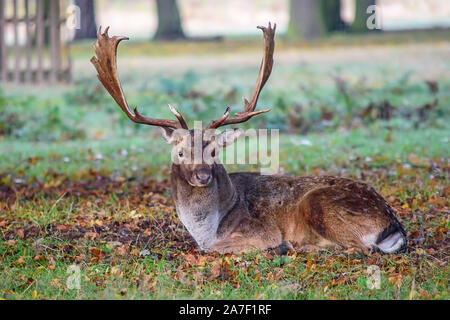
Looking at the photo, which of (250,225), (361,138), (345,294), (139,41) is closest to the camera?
(345,294)

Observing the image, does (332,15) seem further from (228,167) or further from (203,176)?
(203,176)

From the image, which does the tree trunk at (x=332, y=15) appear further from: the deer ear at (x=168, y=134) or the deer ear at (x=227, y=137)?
the deer ear at (x=168, y=134)

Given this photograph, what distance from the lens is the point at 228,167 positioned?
1088cm

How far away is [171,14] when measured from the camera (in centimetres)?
2409

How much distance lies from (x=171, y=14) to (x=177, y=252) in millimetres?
18041

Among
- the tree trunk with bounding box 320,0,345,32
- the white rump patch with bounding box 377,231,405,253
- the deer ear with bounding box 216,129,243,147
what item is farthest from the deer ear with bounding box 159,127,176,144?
the tree trunk with bounding box 320,0,345,32

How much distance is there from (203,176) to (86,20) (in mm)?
19648

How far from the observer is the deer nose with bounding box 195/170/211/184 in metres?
6.57

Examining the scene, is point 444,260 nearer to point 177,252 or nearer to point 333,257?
point 333,257

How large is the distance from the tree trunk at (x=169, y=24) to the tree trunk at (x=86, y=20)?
263 centimetres

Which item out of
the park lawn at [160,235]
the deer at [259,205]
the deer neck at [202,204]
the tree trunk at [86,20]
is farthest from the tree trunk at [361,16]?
the deer neck at [202,204]

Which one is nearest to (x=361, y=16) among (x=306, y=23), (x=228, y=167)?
(x=306, y=23)

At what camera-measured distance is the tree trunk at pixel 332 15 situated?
22969 millimetres

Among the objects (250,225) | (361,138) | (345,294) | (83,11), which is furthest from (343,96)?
(83,11)
